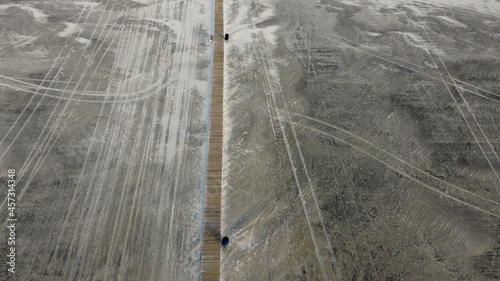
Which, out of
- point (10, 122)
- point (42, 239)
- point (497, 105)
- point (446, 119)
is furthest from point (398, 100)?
point (10, 122)

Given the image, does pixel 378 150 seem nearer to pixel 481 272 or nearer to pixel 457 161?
pixel 457 161

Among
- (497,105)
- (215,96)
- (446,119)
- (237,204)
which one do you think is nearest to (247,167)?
(237,204)

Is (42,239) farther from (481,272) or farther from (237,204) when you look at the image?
(481,272)

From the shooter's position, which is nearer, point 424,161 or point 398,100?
point 424,161

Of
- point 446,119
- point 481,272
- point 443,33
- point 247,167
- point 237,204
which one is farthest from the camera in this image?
point 443,33

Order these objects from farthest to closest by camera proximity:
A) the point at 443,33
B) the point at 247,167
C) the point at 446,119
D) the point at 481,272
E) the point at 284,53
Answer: the point at 443,33 < the point at 284,53 < the point at 446,119 < the point at 247,167 < the point at 481,272

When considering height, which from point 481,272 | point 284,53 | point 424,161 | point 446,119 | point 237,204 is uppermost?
point 284,53

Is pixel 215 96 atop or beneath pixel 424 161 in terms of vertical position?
atop
